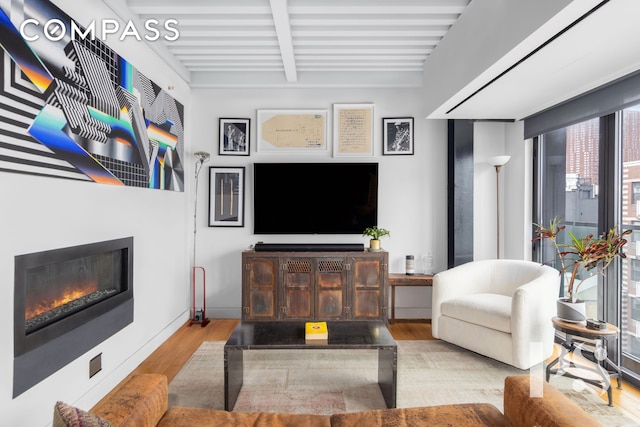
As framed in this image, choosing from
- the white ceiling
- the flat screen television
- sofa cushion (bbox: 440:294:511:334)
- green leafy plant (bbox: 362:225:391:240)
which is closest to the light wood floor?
sofa cushion (bbox: 440:294:511:334)

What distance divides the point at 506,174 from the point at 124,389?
4.07 m

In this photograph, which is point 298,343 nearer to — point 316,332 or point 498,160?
point 316,332

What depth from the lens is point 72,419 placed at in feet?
3.10

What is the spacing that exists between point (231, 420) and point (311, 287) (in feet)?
7.29

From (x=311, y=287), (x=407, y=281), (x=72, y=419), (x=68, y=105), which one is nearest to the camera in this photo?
(x=72, y=419)

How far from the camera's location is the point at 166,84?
134 inches

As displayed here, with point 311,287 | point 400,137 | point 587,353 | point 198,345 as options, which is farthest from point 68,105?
point 587,353

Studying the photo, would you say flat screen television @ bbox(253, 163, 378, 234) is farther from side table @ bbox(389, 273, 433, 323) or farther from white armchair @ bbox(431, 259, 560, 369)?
white armchair @ bbox(431, 259, 560, 369)

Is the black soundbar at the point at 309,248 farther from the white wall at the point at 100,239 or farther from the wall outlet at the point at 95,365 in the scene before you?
the wall outlet at the point at 95,365

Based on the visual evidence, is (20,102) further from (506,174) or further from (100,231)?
(506,174)

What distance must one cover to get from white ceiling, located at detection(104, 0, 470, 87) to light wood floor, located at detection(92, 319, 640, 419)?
2635 mm

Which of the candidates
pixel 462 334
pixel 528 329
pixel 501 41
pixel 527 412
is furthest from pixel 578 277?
pixel 527 412

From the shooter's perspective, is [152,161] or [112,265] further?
[152,161]
